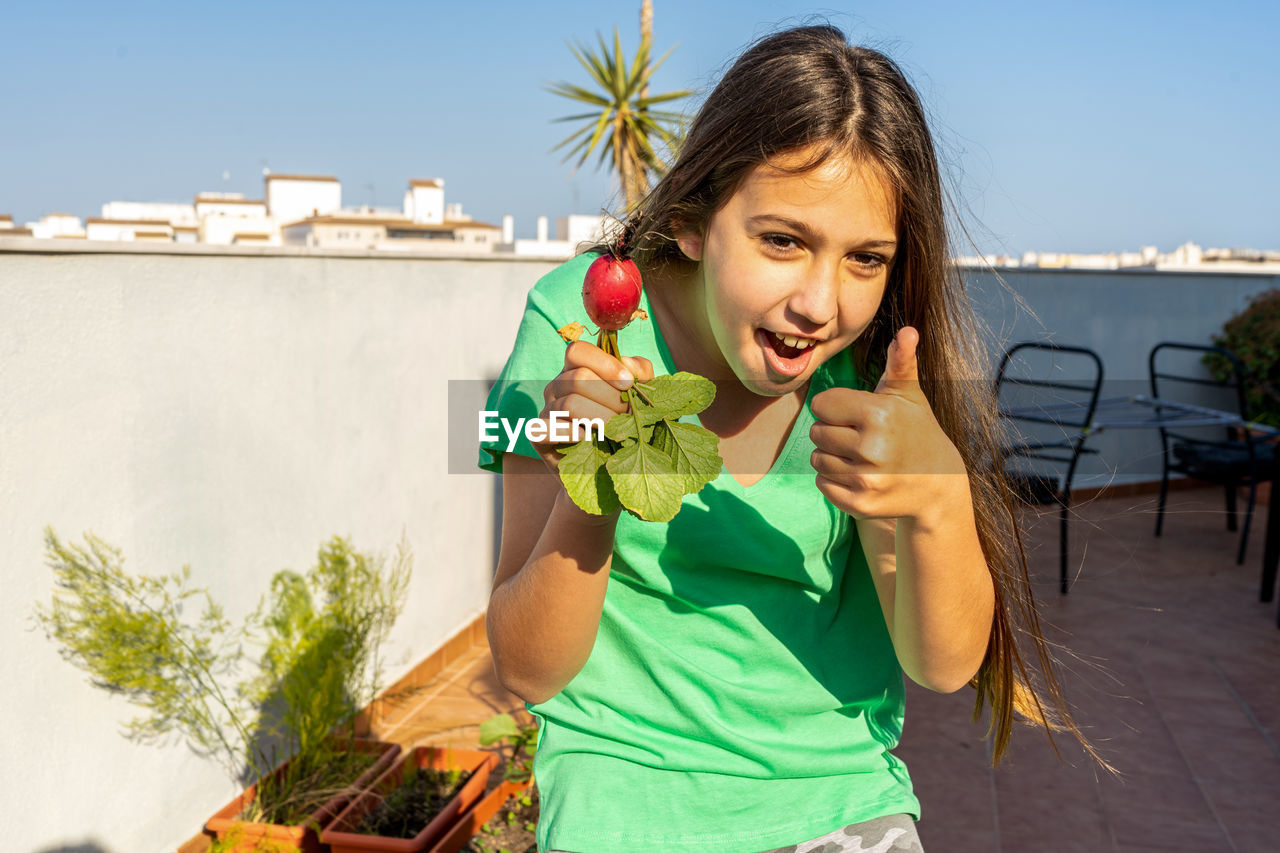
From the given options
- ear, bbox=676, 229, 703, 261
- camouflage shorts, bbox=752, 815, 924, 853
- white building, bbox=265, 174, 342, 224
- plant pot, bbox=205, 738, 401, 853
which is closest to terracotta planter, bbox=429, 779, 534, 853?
plant pot, bbox=205, 738, 401, 853

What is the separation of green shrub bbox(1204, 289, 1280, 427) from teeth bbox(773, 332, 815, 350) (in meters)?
6.79

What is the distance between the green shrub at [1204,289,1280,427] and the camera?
684 cm

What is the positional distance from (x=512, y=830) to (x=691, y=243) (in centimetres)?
202

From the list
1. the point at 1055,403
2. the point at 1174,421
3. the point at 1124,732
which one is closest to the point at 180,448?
the point at 1055,403

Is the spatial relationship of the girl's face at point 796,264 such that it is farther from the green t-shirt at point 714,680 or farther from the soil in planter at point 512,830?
the soil in planter at point 512,830

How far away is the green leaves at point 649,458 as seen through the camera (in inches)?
35.1

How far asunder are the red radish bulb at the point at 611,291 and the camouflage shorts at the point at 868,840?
65 cm

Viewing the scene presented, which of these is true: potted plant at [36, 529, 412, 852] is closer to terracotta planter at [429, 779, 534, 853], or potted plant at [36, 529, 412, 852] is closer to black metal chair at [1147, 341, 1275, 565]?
terracotta planter at [429, 779, 534, 853]

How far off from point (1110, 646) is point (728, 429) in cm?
353

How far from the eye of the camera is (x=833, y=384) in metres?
1.42

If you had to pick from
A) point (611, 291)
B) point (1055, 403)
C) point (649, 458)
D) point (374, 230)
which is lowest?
point (1055, 403)

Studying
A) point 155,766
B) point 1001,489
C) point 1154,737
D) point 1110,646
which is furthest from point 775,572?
point 1110,646

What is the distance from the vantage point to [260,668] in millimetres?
2777

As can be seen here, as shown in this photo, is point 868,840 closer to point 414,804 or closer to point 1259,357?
point 414,804
